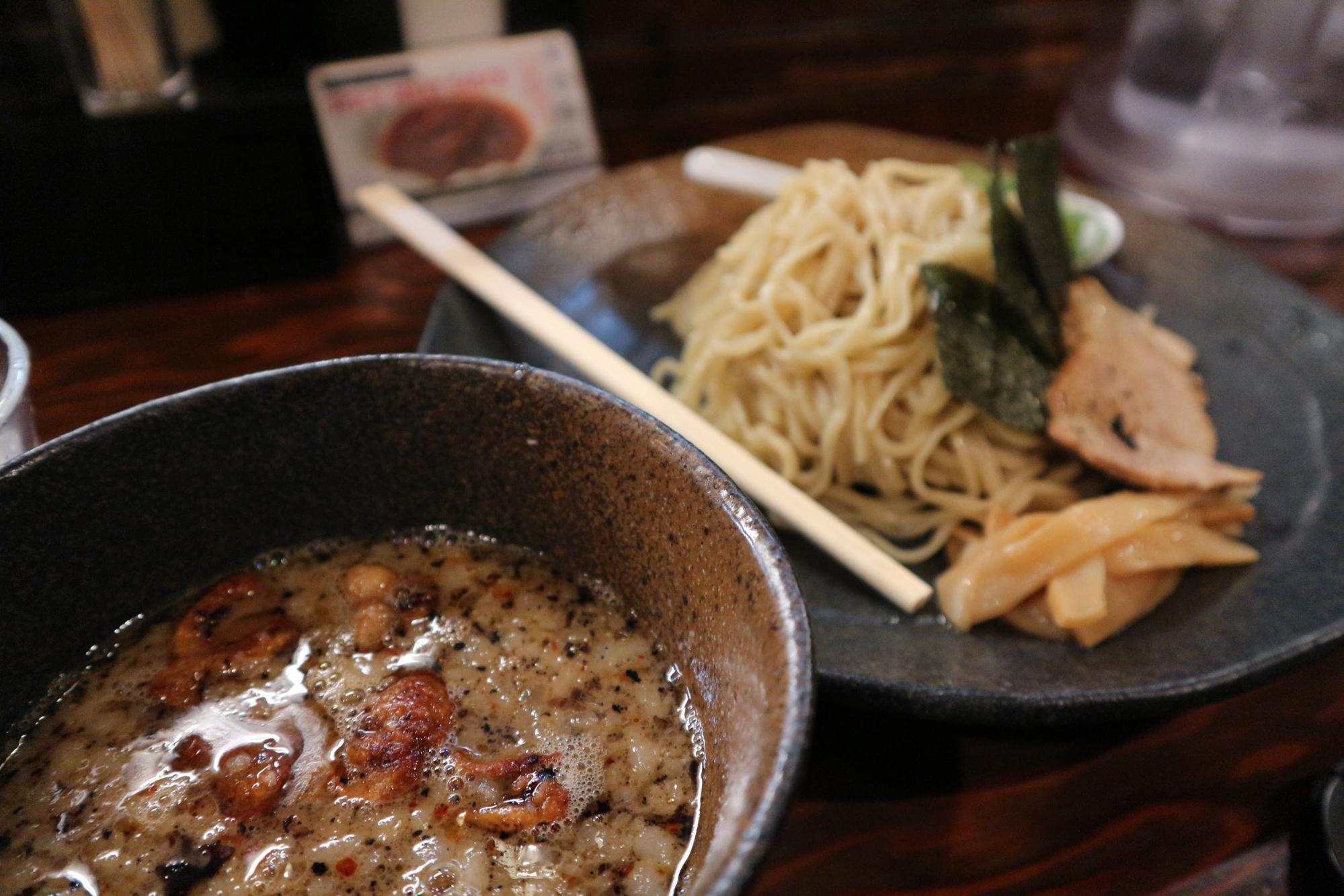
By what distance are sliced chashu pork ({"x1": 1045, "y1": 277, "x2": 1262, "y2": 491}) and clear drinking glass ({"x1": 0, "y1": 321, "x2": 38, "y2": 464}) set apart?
6.14 feet

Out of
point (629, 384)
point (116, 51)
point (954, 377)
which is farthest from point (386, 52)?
point (954, 377)

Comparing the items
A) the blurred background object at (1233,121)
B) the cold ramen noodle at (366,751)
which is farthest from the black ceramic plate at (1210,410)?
the blurred background object at (1233,121)

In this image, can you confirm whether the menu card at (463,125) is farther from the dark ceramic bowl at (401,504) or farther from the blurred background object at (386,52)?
the dark ceramic bowl at (401,504)

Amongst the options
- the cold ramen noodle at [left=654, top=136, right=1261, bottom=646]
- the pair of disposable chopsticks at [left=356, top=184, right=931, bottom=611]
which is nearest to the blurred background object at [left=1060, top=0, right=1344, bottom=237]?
the cold ramen noodle at [left=654, top=136, right=1261, bottom=646]

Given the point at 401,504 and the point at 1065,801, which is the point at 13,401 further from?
the point at 1065,801

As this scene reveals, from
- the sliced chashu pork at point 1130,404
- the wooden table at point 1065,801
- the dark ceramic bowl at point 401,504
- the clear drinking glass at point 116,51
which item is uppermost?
the clear drinking glass at point 116,51

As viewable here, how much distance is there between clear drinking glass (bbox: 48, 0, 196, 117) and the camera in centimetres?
226

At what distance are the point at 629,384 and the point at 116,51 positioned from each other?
155cm

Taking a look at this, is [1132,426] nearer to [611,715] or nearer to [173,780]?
[611,715]

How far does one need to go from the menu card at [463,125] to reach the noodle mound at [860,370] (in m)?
0.78

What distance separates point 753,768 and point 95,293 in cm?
242

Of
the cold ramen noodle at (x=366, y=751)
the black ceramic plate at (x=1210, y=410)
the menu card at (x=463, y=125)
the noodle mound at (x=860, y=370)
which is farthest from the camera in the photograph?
the menu card at (x=463, y=125)

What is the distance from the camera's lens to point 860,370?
7.50 ft

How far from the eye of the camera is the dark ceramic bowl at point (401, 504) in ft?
3.00
